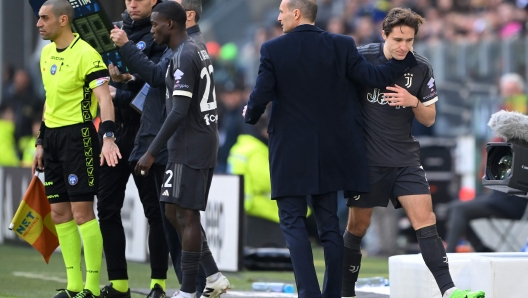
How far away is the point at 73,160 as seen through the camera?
758 cm

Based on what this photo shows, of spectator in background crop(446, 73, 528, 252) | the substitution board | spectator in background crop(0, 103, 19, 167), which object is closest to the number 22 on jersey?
the substitution board

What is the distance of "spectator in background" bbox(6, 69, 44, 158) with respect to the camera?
19.8 m

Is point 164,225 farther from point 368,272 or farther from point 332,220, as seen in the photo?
point 368,272

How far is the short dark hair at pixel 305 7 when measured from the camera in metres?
7.09

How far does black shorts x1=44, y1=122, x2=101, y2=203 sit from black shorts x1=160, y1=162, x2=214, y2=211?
641 millimetres

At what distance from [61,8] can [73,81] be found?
54 cm

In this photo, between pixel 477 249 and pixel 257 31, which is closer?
pixel 477 249

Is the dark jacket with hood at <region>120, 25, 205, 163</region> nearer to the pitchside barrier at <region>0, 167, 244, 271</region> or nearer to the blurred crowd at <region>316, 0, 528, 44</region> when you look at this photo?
the pitchside barrier at <region>0, 167, 244, 271</region>

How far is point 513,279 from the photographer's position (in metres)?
7.38

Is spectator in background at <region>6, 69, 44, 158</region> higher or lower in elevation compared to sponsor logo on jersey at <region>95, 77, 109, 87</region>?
lower

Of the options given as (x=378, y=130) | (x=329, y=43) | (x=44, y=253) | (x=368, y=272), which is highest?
(x=329, y=43)

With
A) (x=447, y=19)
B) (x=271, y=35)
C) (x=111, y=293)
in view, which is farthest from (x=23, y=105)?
(x=111, y=293)

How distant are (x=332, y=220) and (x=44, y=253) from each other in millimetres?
2408

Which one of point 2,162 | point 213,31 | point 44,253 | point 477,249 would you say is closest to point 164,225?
point 44,253
